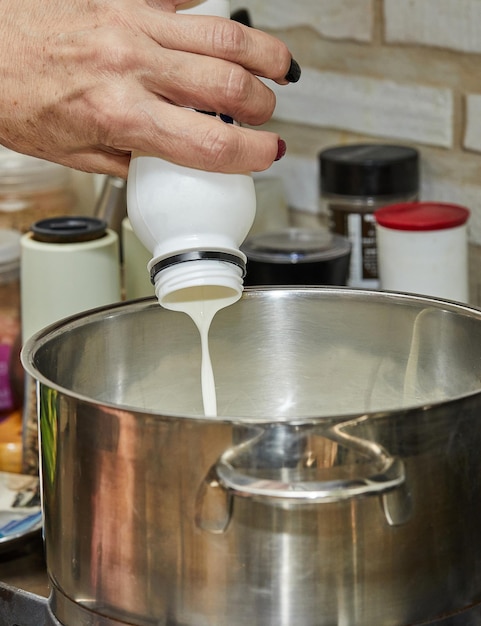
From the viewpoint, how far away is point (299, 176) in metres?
1.24

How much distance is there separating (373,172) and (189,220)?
0.45m

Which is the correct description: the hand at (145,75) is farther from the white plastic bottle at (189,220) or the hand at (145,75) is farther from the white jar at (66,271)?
the white jar at (66,271)

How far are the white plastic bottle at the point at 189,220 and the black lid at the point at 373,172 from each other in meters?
0.40

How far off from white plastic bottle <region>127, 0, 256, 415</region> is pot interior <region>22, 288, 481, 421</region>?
0.25ft

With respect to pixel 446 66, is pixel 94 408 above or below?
below

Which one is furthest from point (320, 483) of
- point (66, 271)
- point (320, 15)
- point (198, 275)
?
point (320, 15)

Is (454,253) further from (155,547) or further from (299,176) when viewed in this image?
(155,547)

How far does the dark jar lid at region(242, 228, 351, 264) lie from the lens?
926mm

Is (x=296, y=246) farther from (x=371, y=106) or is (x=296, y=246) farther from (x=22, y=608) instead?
(x=22, y=608)

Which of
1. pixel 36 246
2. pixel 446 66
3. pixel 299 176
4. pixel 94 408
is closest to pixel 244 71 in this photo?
pixel 94 408

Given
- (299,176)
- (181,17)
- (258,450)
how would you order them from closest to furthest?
(258,450) < (181,17) < (299,176)

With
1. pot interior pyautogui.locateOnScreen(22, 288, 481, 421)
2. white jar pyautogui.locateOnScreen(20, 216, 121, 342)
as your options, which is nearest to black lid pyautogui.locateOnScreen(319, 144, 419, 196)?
white jar pyautogui.locateOnScreen(20, 216, 121, 342)

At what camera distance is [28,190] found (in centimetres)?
104

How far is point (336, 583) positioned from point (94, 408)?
141 mm
